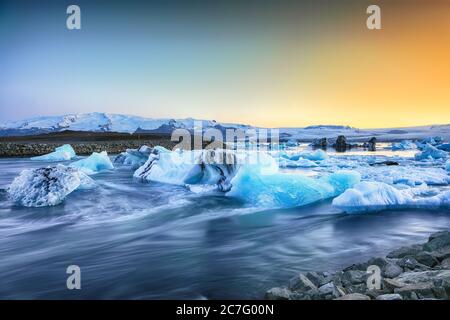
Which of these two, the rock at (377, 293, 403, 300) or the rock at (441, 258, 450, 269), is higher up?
the rock at (377, 293, 403, 300)

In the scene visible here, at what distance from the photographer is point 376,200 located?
591 centimetres

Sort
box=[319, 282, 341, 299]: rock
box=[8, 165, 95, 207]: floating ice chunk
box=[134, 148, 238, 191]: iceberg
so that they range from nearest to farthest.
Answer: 1. box=[319, 282, 341, 299]: rock
2. box=[8, 165, 95, 207]: floating ice chunk
3. box=[134, 148, 238, 191]: iceberg

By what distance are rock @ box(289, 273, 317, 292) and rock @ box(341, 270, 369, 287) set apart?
0.88ft

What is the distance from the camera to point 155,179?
10.2 m

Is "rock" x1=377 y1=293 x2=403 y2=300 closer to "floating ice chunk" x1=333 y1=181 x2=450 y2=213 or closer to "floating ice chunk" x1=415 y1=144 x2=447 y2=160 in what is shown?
"floating ice chunk" x1=333 y1=181 x2=450 y2=213

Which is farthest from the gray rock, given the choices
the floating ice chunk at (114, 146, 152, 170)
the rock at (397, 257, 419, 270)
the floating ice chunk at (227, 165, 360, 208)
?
the floating ice chunk at (114, 146, 152, 170)

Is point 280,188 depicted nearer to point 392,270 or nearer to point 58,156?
point 392,270

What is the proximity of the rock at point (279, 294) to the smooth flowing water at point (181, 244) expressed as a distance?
230mm

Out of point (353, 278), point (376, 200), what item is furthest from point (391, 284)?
point (376, 200)

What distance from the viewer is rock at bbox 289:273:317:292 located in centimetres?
261

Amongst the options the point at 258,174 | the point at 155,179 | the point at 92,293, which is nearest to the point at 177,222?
the point at 258,174

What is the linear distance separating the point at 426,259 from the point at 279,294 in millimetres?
1390

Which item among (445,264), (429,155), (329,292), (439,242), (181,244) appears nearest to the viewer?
(329,292)

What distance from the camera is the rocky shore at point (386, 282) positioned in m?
2.35
